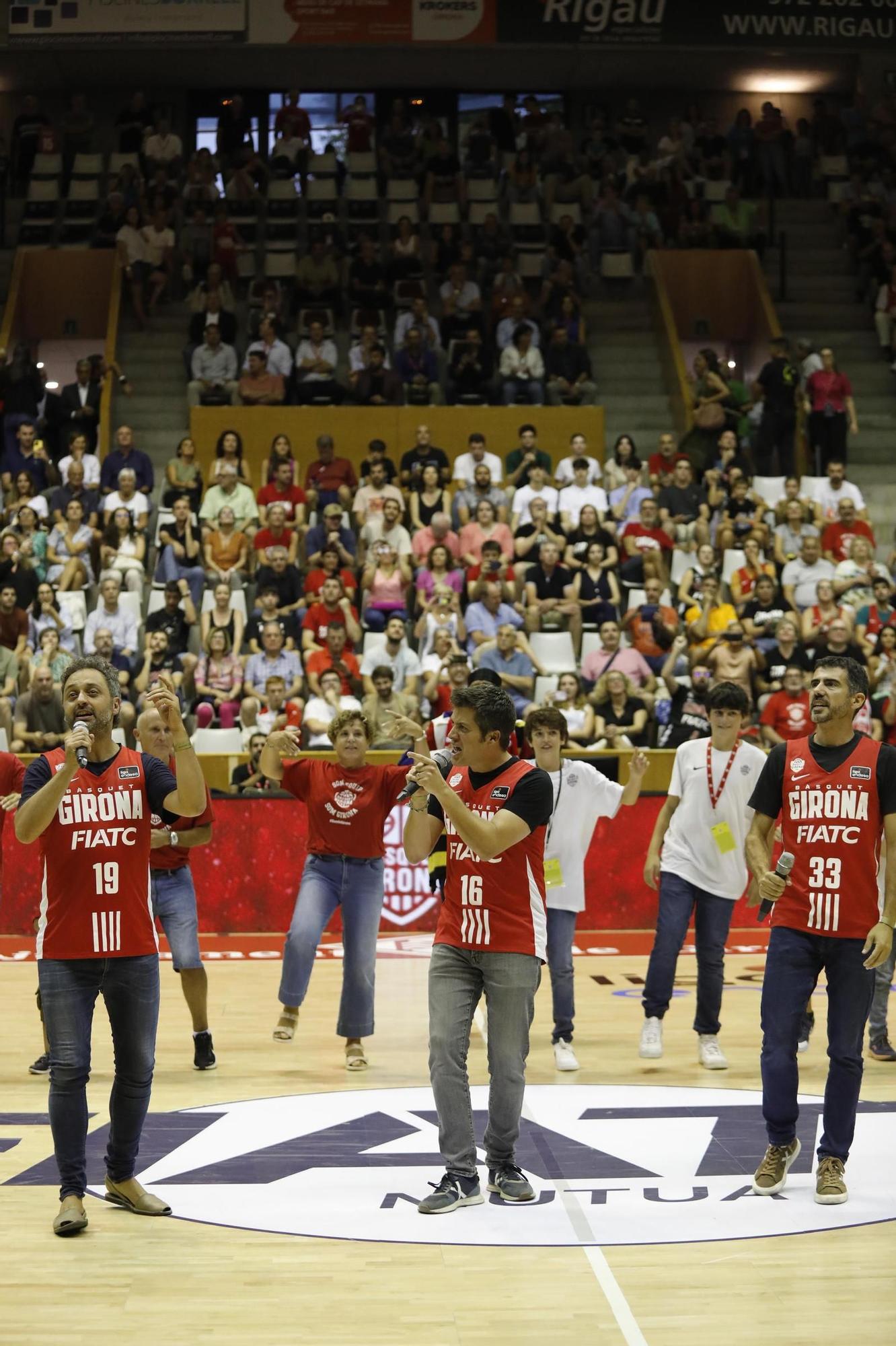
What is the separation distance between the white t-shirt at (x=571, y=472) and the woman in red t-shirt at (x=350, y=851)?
32.5ft

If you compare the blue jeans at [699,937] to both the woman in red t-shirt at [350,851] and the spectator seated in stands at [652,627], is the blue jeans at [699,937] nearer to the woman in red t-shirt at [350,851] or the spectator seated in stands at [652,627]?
the woman in red t-shirt at [350,851]

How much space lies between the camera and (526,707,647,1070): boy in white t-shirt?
9.10m

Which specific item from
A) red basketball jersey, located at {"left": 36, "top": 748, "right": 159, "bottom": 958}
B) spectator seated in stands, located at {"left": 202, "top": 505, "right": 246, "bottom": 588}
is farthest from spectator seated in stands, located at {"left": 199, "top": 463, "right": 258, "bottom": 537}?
red basketball jersey, located at {"left": 36, "top": 748, "right": 159, "bottom": 958}

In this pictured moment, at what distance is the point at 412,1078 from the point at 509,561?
9.44 metres

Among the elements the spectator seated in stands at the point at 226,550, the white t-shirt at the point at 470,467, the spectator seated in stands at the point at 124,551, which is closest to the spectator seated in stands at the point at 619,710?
the white t-shirt at the point at 470,467

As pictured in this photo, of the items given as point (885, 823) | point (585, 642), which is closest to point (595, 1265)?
point (885, 823)

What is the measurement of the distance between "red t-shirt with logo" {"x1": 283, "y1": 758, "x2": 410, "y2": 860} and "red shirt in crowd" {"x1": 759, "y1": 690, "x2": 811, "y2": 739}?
6.62 meters

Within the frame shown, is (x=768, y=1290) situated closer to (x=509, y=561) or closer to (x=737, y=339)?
(x=509, y=561)

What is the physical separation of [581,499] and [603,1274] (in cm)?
1339

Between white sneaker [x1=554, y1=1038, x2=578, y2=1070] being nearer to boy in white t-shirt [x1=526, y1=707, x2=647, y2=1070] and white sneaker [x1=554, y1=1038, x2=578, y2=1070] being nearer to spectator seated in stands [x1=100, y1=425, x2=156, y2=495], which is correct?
boy in white t-shirt [x1=526, y1=707, x2=647, y2=1070]

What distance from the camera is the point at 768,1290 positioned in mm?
5340

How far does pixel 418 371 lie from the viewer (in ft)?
66.5

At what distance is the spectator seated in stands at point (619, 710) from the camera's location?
15234 millimetres

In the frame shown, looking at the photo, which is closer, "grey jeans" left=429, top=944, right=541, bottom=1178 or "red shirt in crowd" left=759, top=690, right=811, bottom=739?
"grey jeans" left=429, top=944, right=541, bottom=1178
